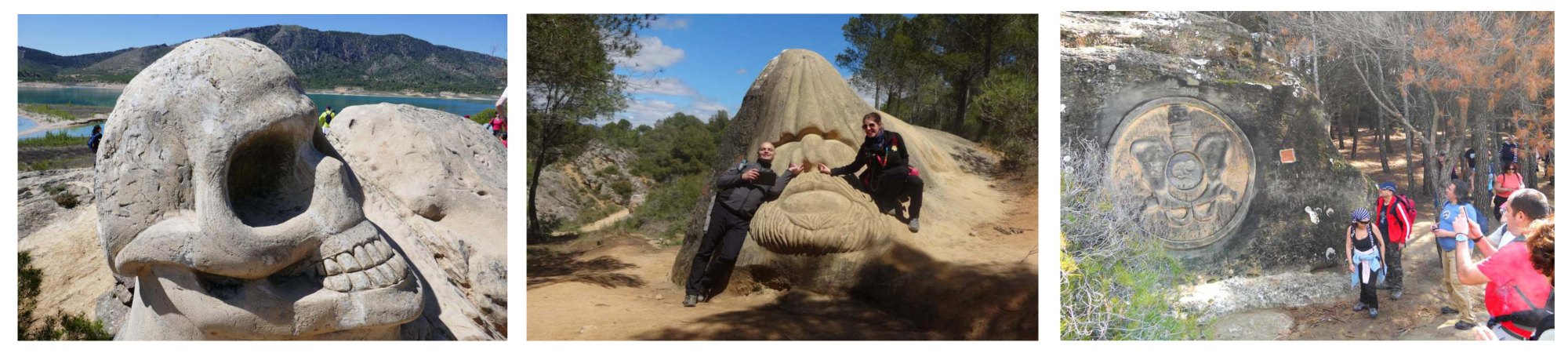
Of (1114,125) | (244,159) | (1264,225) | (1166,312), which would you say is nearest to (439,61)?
(244,159)

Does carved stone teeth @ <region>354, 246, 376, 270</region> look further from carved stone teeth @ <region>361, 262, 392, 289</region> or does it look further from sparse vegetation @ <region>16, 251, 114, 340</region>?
sparse vegetation @ <region>16, 251, 114, 340</region>

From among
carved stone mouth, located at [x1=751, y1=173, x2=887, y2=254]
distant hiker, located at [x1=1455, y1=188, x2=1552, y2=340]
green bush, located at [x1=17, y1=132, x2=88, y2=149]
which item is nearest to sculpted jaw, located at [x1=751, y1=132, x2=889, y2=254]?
carved stone mouth, located at [x1=751, y1=173, x2=887, y2=254]

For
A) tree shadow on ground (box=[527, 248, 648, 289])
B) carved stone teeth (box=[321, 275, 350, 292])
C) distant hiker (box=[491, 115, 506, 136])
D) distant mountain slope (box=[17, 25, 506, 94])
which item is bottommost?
tree shadow on ground (box=[527, 248, 648, 289])

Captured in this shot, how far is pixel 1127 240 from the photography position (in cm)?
530

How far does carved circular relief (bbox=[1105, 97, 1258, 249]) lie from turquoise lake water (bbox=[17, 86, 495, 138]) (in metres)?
4.07

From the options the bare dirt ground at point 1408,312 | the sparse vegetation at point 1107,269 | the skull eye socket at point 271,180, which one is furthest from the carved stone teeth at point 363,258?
the bare dirt ground at point 1408,312

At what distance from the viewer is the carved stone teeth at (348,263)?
3.21 metres

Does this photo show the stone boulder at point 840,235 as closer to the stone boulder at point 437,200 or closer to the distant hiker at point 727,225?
the distant hiker at point 727,225

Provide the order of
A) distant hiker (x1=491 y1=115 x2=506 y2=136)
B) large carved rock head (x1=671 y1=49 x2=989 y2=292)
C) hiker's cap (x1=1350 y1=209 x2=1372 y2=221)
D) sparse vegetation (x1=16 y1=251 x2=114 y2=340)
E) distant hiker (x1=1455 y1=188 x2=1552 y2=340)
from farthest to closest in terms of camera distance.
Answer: distant hiker (x1=491 y1=115 x2=506 y2=136) < large carved rock head (x1=671 y1=49 x2=989 y2=292) < hiker's cap (x1=1350 y1=209 x2=1372 y2=221) < distant hiker (x1=1455 y1=188 x2=1552 y2=340) < sparse vegetation (x1=16 y1=251 x2=114 y2=340)

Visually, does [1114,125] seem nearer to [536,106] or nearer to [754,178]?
[754,178]

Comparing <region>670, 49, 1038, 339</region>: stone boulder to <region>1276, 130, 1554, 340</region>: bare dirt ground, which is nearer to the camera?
<region>670, 49, 1038, 339</region>: stone boulder

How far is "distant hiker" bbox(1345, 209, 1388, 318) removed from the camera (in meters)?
5.56

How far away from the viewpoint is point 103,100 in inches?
204

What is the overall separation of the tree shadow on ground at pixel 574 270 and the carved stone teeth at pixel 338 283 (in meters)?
3.30
